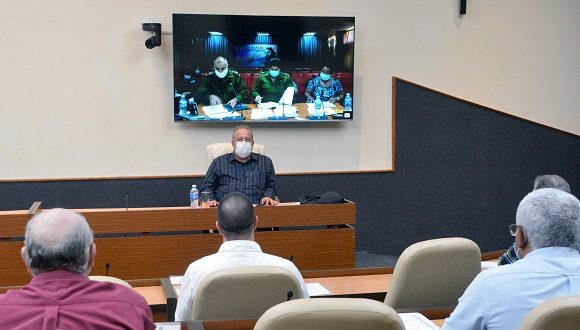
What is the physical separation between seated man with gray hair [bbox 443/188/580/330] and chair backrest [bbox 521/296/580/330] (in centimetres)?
23

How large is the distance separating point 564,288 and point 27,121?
540cm

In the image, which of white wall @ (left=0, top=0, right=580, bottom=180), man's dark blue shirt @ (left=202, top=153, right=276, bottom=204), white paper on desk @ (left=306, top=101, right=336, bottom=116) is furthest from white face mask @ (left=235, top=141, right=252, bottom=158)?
white paper on desk @ (left=306, top=101, right=336, bottom=116)

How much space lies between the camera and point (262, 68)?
722 cm

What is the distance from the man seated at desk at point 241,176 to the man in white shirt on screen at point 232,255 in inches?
106

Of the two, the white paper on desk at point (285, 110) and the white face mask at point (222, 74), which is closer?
the white face mask at point (222, 74)

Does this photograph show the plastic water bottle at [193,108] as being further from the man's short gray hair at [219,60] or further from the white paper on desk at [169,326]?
the white paper on desk at [169,326]

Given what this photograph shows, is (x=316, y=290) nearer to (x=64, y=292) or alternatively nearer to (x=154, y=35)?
(x=64, y=292)

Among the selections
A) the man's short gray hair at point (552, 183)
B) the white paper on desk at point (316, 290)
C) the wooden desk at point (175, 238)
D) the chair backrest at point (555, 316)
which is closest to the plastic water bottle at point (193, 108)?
the wooden desk at point (175, 238)

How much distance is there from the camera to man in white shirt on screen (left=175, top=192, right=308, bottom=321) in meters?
3.29

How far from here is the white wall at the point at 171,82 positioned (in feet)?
22.3

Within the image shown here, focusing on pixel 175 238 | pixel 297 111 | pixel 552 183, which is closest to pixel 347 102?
pixel 297 111

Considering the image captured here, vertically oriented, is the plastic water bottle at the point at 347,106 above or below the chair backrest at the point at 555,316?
above

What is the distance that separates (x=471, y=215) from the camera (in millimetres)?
8008

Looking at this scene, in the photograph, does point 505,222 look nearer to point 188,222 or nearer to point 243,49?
point 243,49
